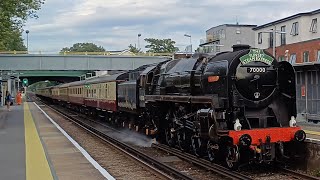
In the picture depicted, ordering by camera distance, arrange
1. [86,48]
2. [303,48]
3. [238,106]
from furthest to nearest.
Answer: [86,48] < [303,48] < [238,106]

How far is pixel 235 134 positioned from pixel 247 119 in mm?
695

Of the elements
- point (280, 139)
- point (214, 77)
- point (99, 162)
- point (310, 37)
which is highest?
point (310, 37)

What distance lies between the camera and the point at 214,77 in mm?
10438

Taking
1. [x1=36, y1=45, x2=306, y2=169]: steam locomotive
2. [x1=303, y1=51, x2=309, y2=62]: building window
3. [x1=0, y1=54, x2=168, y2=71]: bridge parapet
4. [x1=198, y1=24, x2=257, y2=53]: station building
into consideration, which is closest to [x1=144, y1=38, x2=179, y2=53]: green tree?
[x1=198, y1=24, x2=257, y2=53]: station building

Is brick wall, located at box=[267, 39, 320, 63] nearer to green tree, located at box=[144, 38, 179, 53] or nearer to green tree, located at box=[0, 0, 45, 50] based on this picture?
green tree, located at box=[0, 0, 45, 50]

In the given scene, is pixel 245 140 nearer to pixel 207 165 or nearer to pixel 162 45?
pixel 207 165

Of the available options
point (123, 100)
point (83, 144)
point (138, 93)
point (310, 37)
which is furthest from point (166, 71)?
point (310, 37)

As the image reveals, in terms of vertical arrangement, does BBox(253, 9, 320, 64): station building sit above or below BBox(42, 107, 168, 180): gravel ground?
above

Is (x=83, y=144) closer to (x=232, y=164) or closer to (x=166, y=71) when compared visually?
(x=166, y=71)

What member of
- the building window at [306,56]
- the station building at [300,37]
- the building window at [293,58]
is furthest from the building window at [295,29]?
the building window at [306,56]

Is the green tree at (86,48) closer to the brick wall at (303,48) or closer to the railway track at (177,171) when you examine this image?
the brick wall at (303,48)

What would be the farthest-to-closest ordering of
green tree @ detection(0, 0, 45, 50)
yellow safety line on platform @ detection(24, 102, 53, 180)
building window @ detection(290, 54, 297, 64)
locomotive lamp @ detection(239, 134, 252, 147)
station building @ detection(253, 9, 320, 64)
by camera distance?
building window @ detection(290, 54, 297, 64)
station building @ detection(253, 9, 320, 64)
green tree @ detection(0, 0, 45, 50)
yellow safety line on platform @ detection(24, 102, 53, 180)
locomotive lamp @ detection(239, 134, 252, 147)

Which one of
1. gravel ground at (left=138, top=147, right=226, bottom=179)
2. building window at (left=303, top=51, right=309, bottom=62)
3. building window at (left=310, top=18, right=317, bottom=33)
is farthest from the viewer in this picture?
building window at (left=303, top=51, right=309, bottom=62)

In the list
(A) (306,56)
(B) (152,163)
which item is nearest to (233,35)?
(A) (306,56)
